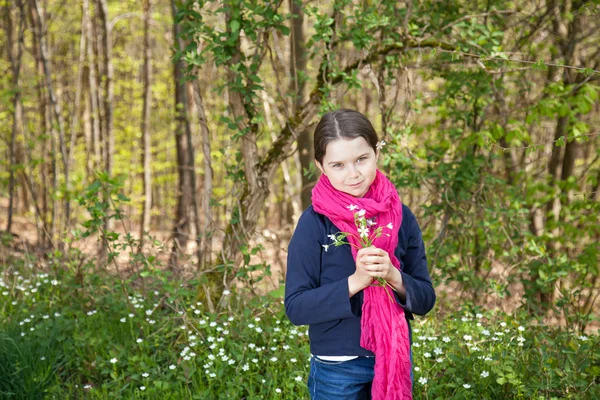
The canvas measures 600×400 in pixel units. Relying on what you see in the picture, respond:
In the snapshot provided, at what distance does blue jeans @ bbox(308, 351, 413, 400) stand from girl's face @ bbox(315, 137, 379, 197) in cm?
58

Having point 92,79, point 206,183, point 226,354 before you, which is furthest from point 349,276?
point 92,79

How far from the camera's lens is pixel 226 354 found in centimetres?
370

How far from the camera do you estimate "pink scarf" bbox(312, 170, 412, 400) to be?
1.93 m

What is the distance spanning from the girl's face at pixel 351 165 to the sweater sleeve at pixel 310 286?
0.52 feet

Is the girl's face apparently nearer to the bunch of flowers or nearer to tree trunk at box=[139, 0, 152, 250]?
the bunch of flowers

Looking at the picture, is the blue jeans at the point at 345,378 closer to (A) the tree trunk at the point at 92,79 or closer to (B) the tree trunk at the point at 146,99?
(B) the tree trunk at the point at 146,99

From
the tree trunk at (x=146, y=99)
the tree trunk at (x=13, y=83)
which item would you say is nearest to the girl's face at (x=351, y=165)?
the tree trunk at (x=13, y=83)

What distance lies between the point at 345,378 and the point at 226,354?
185cm

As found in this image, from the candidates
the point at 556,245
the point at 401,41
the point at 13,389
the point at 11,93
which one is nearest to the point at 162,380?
the point at 13,389

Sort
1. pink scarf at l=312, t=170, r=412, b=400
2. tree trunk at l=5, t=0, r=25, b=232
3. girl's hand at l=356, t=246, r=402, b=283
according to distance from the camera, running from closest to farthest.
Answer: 1. girl's hand at l=356, t=246, r=402, b=283
2. pink scarf at l=312, t=170, r=412, b=400
3. tree trunk at l=5, t=0, r=25, b=232

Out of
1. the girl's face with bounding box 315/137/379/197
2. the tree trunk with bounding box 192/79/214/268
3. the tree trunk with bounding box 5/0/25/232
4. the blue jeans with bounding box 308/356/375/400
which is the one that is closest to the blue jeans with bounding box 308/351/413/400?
the blue jeans with bounding box 308/356/375/400

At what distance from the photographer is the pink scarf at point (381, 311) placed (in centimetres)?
193

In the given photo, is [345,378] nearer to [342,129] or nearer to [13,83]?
[342,129]

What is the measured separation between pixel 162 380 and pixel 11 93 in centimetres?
567
